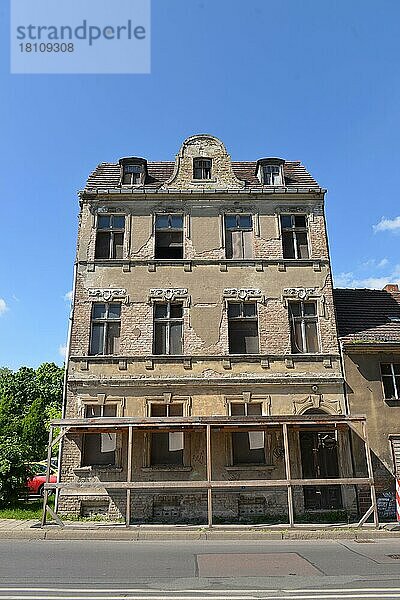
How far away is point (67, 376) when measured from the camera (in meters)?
17.2

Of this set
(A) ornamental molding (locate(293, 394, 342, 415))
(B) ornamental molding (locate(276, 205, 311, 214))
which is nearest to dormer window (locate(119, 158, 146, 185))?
(B) ornamental molding (locate(276, 205, 311, 214))

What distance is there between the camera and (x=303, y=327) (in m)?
18.2

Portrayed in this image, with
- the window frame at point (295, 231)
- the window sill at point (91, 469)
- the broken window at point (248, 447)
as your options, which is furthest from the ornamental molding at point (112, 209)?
the window sill at point (91, 469)

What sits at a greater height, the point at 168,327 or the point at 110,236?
the point at 110,236

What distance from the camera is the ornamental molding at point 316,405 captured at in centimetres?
1692

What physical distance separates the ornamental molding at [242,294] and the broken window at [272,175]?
5280 mm

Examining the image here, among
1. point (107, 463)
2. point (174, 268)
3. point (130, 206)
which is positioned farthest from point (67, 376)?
point (130, 206)

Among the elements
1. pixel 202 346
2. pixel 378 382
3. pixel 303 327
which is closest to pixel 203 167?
pixel 202 346

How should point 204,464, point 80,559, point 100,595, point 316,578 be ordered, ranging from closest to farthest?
point 100,595 → point 316,578 → point 80,559 → point 204,464

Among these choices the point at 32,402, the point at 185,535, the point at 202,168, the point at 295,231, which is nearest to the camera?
the point at 185,535

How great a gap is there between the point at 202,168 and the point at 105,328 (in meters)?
8.25

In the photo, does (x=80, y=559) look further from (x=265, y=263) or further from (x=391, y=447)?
(x=265, y=263)

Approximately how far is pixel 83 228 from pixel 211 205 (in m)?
5.36

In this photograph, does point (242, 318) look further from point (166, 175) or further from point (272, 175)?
point (166, 175)
